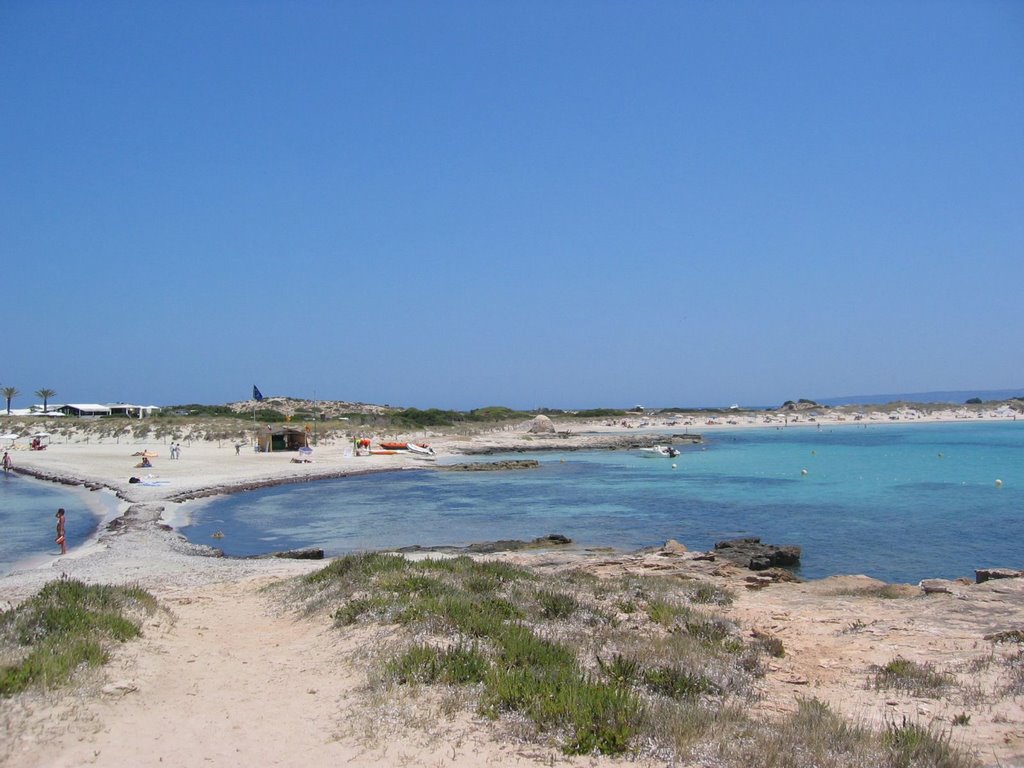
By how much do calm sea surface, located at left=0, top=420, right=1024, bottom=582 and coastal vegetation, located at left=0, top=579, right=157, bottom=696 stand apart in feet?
34.7

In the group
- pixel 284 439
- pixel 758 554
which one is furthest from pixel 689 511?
pixel 284 439

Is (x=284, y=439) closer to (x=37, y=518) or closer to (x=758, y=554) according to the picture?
(x=37, y=518)

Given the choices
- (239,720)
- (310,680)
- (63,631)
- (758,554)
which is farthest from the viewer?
(758,554)

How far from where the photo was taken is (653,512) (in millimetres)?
26953

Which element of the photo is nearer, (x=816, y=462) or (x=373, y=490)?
(x=373, y=490)

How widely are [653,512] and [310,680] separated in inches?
837

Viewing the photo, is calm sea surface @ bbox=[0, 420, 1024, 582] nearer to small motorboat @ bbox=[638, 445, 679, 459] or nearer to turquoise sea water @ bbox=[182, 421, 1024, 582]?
turquoise sea water @ bbox=[182, 421, 1024, 582]

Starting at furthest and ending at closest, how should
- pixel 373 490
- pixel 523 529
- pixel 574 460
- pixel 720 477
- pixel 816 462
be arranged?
pixel 574 460 < pixel 816 462 < pixel 720 477 < pixel 373 490 < pixel 523 529

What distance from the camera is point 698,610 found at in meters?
10.4

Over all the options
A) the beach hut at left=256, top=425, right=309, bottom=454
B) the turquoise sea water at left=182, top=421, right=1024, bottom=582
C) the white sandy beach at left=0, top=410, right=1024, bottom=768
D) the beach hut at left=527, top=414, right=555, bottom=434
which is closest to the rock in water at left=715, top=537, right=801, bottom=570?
the turquoise sea water at left=182, top=421, right=1024, bottom=582

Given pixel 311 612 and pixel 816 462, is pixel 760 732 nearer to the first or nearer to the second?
pixel 311 612

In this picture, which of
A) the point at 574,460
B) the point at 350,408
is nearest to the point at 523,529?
the point at 574,460

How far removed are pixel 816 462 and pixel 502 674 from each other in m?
47.1

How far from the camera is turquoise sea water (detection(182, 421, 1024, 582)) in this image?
1988cm
